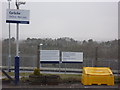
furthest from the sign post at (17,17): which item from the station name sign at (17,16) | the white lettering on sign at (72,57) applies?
the white lettering on sign at (72,57)

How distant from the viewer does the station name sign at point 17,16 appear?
1277 centimetres

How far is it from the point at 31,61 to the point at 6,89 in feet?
47.2

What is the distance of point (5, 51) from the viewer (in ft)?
86.2

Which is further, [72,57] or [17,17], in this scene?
[72,57]

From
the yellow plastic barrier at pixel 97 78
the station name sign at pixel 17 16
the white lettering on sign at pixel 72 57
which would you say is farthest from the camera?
the white lettering on sign at pixel 72 57

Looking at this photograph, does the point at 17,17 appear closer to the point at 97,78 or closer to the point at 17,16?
the point at 17,16

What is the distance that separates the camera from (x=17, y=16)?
12836mm

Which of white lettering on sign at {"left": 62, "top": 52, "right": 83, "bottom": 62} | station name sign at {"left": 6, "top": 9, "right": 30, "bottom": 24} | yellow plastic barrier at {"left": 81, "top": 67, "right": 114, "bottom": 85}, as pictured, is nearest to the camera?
station name sign at {"left": 6, "top": 9, "right": 30, "bottom": 24}

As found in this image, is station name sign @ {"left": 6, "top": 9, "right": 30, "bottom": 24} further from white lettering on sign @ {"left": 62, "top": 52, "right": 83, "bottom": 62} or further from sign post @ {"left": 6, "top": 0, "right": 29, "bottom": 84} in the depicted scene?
white lettering on sign @ {"left": 62, "top": 52, "right": 83, "bottom": 62}

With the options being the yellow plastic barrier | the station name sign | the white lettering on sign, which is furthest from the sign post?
the white lettering on sign

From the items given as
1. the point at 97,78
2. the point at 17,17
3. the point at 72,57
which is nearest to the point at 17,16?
the point at 17,17

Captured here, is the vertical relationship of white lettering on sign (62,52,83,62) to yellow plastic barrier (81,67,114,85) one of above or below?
above

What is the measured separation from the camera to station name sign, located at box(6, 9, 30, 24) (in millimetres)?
12773

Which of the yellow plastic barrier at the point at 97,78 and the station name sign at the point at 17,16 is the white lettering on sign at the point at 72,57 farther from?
the station name sign at the point at 17,16
